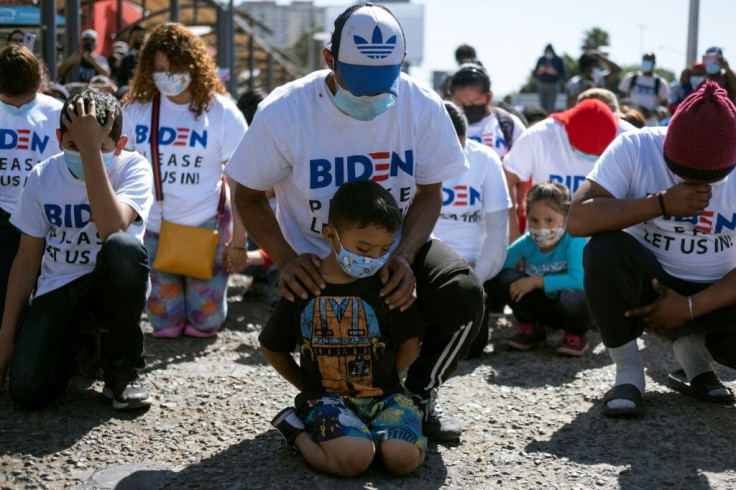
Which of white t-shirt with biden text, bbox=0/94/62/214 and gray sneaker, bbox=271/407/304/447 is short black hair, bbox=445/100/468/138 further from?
gray sneaker, bbox=271/407/304/447

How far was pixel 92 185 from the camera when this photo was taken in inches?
147

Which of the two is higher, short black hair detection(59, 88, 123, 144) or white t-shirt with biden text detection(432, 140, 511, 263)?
short black hair detection(59, 88, 123, 144)

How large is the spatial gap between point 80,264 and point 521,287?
2.55 meters

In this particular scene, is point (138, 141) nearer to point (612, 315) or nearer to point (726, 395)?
point (612, 315)

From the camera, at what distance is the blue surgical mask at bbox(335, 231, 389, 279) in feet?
10.5

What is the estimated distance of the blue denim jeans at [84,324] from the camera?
3.81 metres

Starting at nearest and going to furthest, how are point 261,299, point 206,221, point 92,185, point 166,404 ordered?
point 92,185 < point 166,404 < point 206,221 < point 261,299

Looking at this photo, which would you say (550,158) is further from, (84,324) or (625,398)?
(84,324)

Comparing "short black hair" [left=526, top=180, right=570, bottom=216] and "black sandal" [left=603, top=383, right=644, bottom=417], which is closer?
"black sandal" [left=603, top=383, right=644, bottom=417]

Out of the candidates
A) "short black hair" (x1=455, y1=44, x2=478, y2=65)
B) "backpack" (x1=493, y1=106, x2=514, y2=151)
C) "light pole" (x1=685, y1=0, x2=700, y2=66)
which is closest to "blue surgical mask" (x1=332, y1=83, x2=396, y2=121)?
"backpack" (x1=493, y1=106, x2=514, y2=151)

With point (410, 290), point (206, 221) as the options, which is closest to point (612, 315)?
point (410, 290)

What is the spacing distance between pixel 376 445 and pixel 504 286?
8.10ft

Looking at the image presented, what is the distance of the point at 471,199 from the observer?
18.0 ft

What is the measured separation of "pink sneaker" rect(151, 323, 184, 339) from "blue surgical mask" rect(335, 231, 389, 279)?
271 cm
